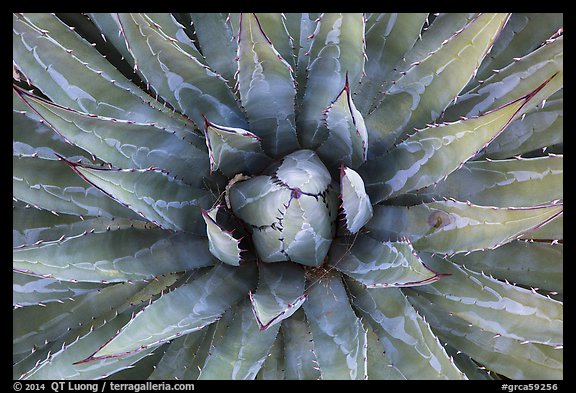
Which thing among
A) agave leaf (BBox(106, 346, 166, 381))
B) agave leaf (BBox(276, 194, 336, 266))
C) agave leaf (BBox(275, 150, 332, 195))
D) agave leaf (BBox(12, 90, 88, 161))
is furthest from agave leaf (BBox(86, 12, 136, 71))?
agave leaf (BBox(106, 346, 166, 381))

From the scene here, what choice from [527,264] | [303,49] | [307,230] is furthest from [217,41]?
[527,264]

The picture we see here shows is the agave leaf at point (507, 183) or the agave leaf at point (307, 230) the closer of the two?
the agave leaf at point (307, 230)

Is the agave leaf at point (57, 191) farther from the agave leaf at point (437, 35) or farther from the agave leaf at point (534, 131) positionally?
the agave leaf at point (534, 131)

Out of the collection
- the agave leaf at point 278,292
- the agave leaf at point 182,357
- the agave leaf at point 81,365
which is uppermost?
the agave leaf at point 278,292

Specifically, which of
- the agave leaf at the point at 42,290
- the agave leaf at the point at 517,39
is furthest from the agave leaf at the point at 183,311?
the agave leaf at the point at 517,39

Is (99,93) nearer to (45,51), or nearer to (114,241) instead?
(45,51)

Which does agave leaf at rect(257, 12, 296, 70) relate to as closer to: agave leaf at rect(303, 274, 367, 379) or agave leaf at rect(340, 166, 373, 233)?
agave leaf at rect(340, 166, 373, 233)

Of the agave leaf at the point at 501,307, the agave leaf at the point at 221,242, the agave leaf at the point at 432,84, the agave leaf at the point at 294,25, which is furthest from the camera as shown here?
the agave leaf at the point at 294,25

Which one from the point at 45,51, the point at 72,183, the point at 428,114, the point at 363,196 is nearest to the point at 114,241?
the point at 72,183
